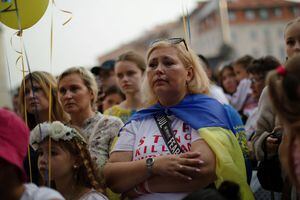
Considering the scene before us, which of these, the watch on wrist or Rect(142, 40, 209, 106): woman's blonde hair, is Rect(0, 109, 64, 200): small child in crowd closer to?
the watch on wrist

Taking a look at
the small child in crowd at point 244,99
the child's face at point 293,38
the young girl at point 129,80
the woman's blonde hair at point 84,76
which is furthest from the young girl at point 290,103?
the small child in crowd at point 244,99

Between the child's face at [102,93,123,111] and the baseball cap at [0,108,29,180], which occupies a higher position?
the baseball cap at [0,108,29,180]

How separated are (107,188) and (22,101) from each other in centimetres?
119

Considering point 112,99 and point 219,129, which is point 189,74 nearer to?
point 219,129

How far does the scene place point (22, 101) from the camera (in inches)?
156

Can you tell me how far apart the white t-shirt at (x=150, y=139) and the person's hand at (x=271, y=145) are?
0.44 metres

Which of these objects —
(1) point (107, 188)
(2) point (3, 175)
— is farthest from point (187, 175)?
(2) point (3, 175)

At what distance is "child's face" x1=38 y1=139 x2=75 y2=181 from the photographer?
119 inches

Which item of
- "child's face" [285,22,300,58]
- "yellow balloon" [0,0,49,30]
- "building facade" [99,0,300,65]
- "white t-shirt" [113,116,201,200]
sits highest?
"yellow balloon" [0,0,49,30]

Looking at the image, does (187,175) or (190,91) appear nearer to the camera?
(187,175)

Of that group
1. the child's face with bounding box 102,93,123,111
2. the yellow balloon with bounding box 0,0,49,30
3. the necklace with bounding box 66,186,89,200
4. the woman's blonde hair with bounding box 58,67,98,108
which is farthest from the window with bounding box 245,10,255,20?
the necklace with bounding box 66,186,89,200

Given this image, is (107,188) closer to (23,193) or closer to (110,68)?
(23,193)

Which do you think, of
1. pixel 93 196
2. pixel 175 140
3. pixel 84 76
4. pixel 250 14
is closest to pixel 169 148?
Result: pixel 175 140

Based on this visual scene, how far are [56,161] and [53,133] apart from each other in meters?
0.17
